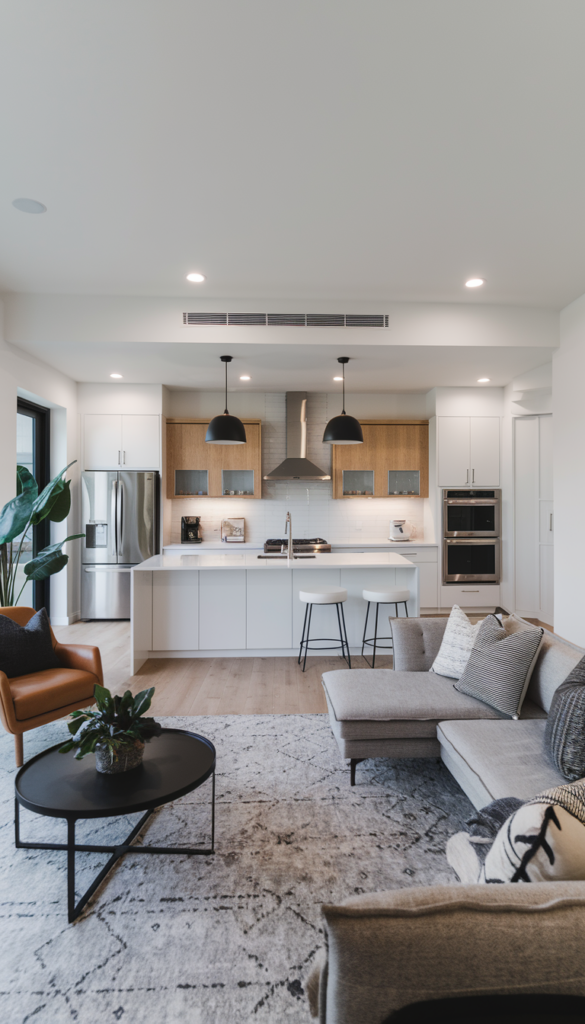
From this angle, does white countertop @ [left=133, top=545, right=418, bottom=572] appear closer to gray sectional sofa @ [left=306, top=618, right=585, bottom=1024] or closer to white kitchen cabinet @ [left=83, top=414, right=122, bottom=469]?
white kitchen cabinet @ [left=83, top=414, right=122, bottom=469]

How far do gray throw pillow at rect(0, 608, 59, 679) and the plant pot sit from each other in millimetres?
1342

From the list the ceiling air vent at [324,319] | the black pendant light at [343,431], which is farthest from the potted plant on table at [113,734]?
the ceiling air vent at [324,319]

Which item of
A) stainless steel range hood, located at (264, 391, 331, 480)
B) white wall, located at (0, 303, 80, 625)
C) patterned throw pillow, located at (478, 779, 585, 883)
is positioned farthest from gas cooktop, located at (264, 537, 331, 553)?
patterned throw pillow, located at (478, 779, 585, 883)

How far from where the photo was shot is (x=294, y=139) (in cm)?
251

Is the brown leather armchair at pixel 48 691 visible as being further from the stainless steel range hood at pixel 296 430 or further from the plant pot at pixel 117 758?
the stainless steel range hood at pixel 296 430

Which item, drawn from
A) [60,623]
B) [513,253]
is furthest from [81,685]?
[513,253]

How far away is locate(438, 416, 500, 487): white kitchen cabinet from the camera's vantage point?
6.45 meters

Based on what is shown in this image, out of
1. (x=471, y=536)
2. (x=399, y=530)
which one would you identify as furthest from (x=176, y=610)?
(x=471, y=536)

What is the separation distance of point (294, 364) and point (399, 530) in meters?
2.65

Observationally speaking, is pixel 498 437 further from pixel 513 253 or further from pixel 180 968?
pixel 180 968

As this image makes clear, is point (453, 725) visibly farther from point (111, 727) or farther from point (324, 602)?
point (324, 602)

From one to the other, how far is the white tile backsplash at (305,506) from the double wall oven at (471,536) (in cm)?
67

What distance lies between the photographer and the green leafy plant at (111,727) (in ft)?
6.38

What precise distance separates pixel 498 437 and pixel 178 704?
15.9 ft
